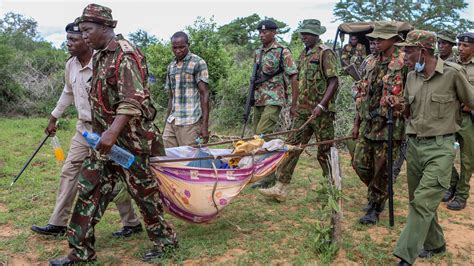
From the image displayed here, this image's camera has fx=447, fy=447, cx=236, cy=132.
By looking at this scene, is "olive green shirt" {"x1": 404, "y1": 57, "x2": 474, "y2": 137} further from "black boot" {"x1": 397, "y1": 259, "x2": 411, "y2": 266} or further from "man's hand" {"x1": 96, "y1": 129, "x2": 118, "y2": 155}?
"man's hand" {"x1": 96, "y1": 129, "x2": 118, "y2": 155}

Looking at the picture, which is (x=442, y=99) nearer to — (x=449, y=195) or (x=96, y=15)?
(x=449, y=195)

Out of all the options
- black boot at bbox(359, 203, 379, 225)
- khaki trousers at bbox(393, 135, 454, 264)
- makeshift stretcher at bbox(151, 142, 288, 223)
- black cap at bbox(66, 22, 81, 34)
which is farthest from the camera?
black boot at bbox(359, 203, 379, 225)

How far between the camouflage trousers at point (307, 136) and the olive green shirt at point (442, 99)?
149 centimetres

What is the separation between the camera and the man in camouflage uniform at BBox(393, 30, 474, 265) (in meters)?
3.30

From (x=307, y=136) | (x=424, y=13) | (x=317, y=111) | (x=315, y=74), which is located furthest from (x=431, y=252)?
(x=424, y=13)

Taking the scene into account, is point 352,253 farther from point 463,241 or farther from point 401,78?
point 401,78

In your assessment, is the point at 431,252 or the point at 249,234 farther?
the point at 249,234

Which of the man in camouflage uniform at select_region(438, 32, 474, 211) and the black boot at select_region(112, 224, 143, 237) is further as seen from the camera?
the man in camouflage uniform at select_region(438, 32, 474, 211)

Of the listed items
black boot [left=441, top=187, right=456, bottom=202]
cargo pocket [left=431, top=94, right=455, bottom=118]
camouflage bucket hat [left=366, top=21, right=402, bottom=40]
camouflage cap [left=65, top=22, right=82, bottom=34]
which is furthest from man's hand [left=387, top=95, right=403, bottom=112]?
camouflage cap [left=65, top=22, right=82, bottom=34]

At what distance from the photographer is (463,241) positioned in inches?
162

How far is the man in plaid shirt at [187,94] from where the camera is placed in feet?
16.1

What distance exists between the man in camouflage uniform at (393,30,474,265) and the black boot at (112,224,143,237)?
226 centimetres

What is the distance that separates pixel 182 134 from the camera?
198 inches

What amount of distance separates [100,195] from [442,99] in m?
2.72
